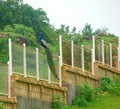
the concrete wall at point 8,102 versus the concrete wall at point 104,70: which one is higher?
the concrete wall at point 104,70

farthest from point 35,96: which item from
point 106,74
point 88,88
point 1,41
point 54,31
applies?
point 54,31

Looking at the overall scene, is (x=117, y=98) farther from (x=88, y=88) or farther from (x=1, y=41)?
(x=1, y=41)

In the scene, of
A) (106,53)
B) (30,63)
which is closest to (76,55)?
(106,53)

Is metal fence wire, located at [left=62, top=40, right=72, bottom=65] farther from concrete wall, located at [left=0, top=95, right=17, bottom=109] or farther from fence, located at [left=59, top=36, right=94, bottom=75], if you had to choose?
concrete wall, located at [left=0, top=95, right=17, bottom=109]

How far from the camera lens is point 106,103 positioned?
117 feet

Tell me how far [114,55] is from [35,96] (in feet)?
30.2

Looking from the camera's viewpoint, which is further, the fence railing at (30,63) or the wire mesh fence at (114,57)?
the wire mesh fence at (114,57)

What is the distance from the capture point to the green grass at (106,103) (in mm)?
35062

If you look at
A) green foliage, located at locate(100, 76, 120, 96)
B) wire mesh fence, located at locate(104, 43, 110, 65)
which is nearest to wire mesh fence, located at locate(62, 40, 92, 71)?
green foliage, located at locate(100, 76, 120, 96)

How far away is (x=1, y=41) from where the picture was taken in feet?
146

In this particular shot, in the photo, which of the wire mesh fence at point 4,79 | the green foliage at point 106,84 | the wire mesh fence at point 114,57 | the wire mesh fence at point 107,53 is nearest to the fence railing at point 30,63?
the wire mesh fence at point 4,79

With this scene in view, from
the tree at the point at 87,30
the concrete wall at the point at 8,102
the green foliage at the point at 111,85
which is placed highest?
the tree at the point at 87,30

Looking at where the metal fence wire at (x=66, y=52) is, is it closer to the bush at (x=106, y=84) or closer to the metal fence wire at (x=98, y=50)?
the bush at (x=106, y=84)

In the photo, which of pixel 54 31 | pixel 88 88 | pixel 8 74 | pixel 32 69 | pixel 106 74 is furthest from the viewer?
pixel 54 31
